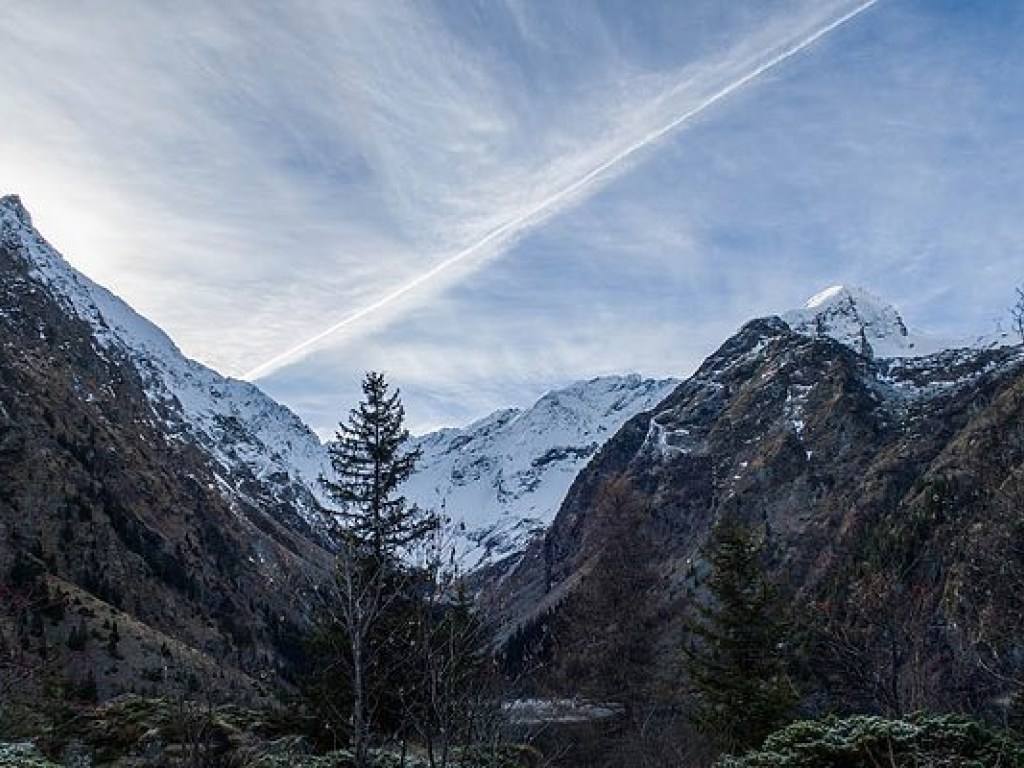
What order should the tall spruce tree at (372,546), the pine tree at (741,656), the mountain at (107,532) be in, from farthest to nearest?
the mountain at (107,532) → the pine tree at (741,656) → the tall spruce tree at (372,546)

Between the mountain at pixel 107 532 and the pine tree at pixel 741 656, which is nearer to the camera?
the pine tree at pixel 741 656

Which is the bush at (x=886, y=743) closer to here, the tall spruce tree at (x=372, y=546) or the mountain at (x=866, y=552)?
the mountain at (x=866, y=552)

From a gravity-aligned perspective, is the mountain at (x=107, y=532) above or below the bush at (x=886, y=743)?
above

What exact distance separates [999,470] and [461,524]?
15.5 m

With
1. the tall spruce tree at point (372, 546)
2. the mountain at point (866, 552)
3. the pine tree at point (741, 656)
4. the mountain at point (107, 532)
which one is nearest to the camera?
the tall spruce tree at point (372, 546)

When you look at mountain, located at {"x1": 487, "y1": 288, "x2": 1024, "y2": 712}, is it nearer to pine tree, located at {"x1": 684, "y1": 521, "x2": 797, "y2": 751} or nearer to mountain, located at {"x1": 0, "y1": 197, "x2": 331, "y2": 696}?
pine tree, located at {"x1": 684, "y1": 521, "x2": 797, "y2": 751}

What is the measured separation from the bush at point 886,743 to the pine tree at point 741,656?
653 cm

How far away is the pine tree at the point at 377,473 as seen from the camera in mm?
21062

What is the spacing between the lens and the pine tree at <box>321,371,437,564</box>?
69.1 feet

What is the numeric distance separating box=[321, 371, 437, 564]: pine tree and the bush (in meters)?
9.89

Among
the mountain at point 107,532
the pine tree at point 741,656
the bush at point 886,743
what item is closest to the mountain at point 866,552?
the pine tree at point 741,656

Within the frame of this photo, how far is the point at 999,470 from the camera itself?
2077cm

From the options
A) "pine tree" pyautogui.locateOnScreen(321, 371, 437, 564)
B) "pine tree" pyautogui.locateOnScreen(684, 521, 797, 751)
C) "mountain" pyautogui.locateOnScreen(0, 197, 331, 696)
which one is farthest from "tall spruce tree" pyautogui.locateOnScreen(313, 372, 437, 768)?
"mountain" pyautogui.locateOnScreen(0, 197, 331, 696)

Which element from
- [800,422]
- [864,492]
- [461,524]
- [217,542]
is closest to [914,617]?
[461,524]
